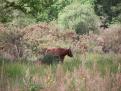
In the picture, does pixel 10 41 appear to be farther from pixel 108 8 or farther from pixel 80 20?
pixel 108 8

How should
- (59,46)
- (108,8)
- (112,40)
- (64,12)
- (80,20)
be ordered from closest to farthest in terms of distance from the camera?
1. (59,46)
2. (112,40)
3. (80,20)
4. (64,12)
5. (108,8)

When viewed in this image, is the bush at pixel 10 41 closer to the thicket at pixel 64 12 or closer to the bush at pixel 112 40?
the thicket at pixel 64 12

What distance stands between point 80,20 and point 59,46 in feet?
18.1

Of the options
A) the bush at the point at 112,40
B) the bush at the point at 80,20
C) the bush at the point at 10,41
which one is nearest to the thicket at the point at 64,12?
the bush at the point at 80,20

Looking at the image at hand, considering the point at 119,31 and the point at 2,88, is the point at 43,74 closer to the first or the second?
the point at 2,88

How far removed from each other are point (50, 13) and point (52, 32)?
1236 centimetres

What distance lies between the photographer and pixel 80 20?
73.2 feet

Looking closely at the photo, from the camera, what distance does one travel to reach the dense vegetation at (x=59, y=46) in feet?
16.9

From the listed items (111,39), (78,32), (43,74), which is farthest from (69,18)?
(43,74)

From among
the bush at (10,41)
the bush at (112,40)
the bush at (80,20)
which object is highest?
the bush at (10,41)

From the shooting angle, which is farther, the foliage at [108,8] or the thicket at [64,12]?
the foliage at [108,8]

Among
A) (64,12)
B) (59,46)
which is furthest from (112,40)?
(64,12)

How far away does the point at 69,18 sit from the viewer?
2302cm

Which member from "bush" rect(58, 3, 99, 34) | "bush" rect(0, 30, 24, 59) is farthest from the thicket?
"bush" rect(0, 30, 24, 59)
